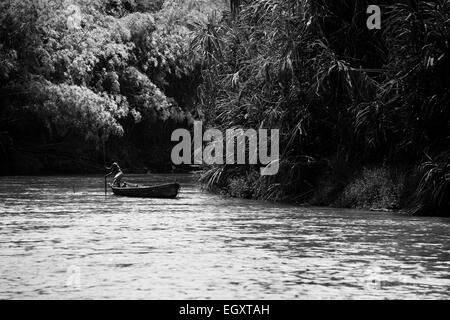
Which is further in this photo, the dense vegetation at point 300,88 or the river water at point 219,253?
the dense vegetation at point 300,88

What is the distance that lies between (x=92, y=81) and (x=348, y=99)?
25.7 metres

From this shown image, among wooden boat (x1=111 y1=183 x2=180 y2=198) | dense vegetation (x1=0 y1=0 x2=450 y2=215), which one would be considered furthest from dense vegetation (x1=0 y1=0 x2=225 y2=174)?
wooden boat (x1=111 y1=183 x2=180 y2=198)

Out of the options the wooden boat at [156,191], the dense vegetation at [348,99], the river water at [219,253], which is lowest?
the river water at [219,253]

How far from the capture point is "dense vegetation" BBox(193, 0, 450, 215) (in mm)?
24734

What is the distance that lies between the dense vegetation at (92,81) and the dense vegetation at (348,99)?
40.2 feet

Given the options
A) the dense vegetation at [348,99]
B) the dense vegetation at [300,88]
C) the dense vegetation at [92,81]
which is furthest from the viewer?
the dense vegetation at [92,81]

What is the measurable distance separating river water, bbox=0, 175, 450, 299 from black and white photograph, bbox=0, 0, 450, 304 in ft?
0.19

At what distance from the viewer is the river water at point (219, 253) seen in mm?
14109

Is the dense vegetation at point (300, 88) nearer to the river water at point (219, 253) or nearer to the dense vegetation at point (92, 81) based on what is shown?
the dense vegetation at point (92, 81)

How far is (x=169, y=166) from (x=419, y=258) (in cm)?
4201

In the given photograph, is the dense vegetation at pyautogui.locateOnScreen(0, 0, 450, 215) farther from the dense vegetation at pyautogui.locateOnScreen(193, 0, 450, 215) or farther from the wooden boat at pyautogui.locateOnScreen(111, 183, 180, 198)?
the wooden boat at pyautogui.locateOnScreen(111, 183, 180, 198)

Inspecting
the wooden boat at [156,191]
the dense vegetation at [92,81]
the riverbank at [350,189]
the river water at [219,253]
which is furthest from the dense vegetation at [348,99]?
the dense vegetation at [92,81]
